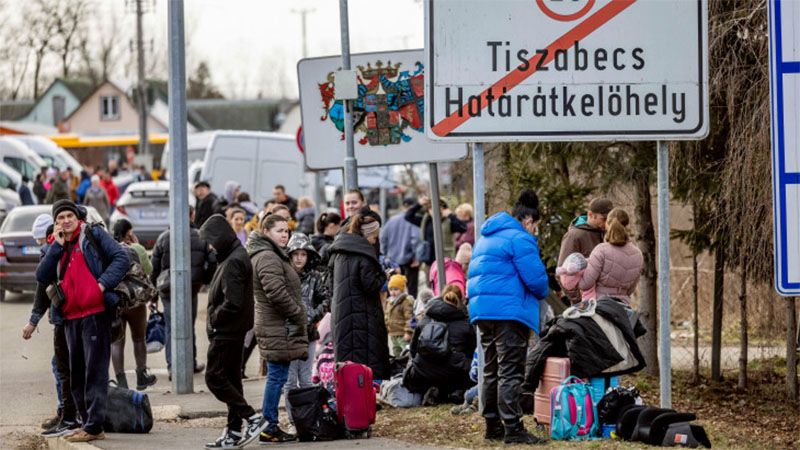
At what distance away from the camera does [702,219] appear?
14.8m

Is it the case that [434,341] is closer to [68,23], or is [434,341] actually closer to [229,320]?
[229,320]

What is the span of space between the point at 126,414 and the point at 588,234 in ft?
13.5

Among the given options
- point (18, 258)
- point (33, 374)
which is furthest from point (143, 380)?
point (18, 258)

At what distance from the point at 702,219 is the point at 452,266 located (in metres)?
2.96

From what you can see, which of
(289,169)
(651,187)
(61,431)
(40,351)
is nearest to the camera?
(61,431)

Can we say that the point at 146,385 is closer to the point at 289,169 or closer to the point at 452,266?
the point at 452,266

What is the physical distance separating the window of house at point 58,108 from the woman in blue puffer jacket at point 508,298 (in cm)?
10810

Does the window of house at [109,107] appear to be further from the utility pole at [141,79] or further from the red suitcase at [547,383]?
the red suitcase at [547,383]

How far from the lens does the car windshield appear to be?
78.2 ft

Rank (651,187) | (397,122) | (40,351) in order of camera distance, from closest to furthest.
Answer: (397,122) < (651,187) < (40,351)

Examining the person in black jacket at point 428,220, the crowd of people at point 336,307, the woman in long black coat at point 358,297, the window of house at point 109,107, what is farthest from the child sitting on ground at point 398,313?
the window of house at point 109,107

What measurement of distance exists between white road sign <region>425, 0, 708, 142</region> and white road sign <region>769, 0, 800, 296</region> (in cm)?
391

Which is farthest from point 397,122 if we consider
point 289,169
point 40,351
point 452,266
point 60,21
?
point 60,21

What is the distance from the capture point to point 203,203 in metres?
22.5
